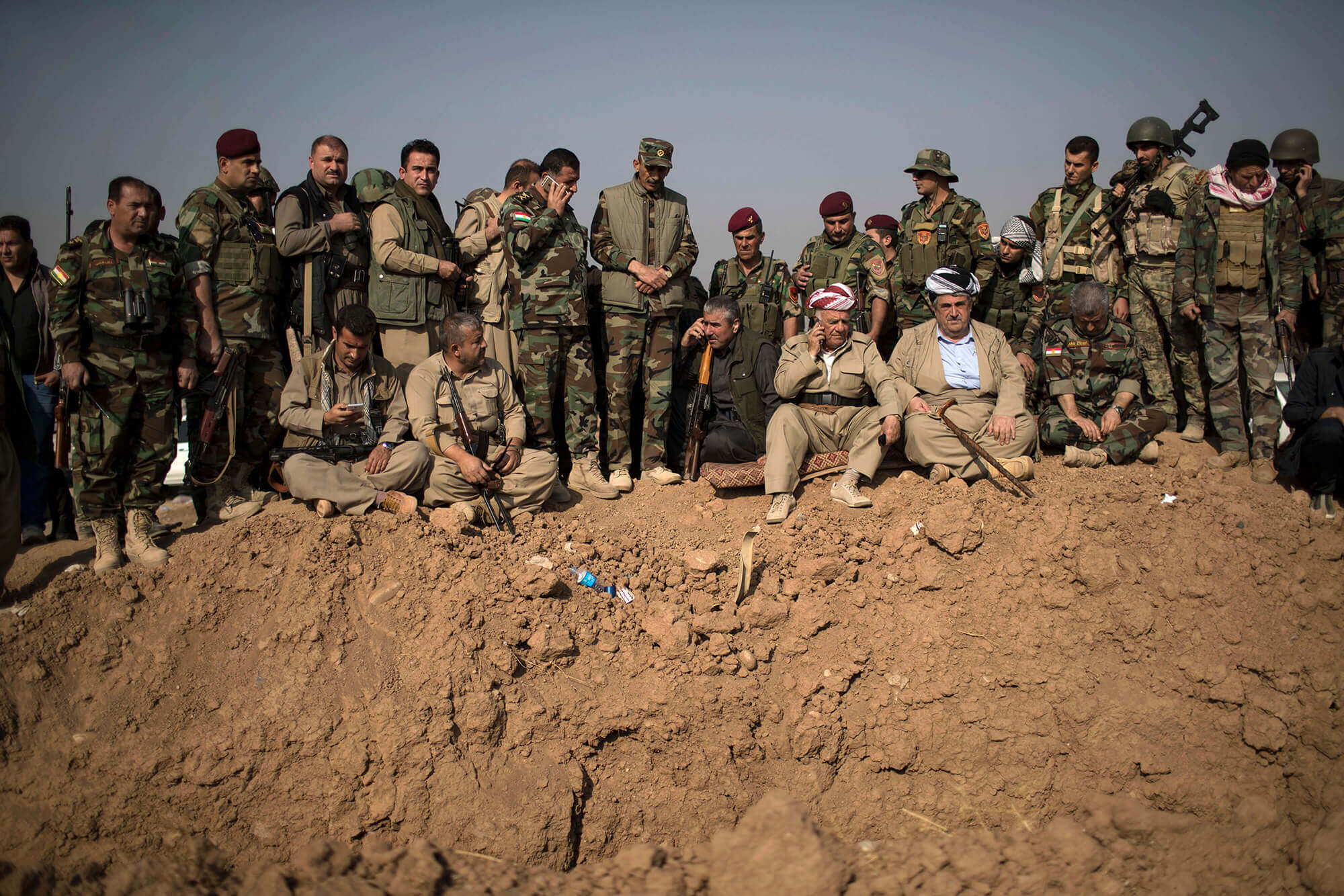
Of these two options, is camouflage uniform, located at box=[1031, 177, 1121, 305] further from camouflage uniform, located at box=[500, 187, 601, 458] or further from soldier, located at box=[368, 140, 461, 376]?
soldier, located at box=[368, 140, 461, 376]

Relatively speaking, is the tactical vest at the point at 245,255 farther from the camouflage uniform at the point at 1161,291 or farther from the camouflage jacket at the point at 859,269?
the camouflage uniform at the point at 1161,291

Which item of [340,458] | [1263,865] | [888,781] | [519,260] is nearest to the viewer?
[1263,865]

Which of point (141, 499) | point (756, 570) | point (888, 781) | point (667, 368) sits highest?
point (667, 368)

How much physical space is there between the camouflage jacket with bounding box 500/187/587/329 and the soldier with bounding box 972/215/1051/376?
3307 mm

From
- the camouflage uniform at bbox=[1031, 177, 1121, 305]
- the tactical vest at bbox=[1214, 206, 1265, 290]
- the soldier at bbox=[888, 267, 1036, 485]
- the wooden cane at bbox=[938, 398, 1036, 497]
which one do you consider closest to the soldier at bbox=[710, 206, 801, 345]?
the soldier at bbox=[888, 267, 1036, 485]

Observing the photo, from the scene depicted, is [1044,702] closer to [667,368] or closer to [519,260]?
[667,368]

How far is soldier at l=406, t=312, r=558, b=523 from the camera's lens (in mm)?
5133

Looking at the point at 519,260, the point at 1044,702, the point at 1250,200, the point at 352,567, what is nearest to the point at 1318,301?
the point at 1250,200

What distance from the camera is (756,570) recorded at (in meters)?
4.62

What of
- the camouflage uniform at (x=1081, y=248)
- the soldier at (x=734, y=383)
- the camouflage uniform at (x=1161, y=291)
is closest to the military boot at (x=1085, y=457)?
the camouflage uniform at (x=1161, y=291)

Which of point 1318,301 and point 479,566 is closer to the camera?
point 479,566

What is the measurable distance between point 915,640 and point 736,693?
0.98m

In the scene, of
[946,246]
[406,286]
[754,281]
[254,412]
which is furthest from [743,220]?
[254,412]

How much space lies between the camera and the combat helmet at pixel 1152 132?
619cm
